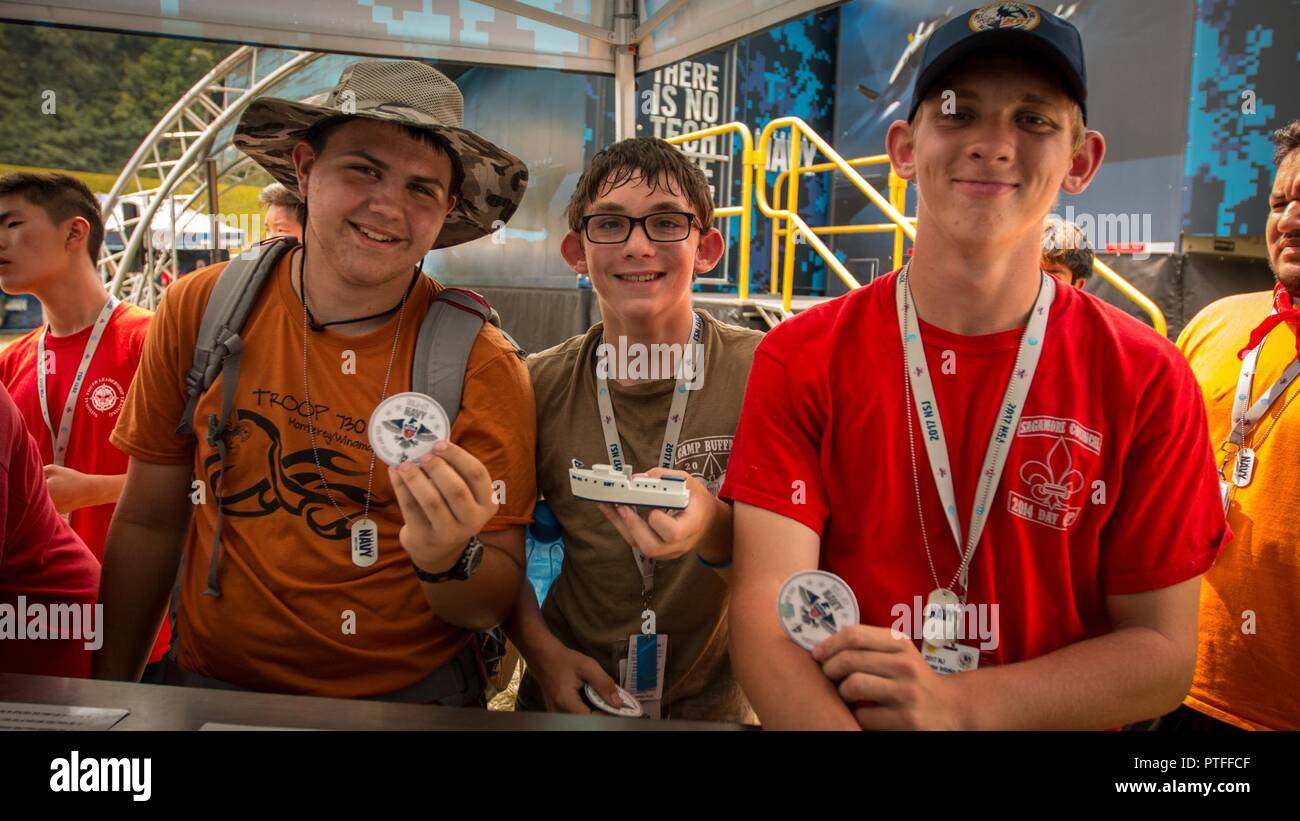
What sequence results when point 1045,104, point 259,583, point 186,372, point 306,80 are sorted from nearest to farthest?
point 1045,104
point 259,583
point 186,372
point 306,80

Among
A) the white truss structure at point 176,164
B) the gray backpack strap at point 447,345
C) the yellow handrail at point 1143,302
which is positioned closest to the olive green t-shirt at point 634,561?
the gray backpack strap at point 447,345

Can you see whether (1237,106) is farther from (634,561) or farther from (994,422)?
(634,561)

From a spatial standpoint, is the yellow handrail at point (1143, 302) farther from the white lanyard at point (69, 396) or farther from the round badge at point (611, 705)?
the white lanyard at point (69, 396)

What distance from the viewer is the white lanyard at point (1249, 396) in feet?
6.64

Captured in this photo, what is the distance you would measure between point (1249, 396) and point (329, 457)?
244cm

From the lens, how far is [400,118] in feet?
5.84

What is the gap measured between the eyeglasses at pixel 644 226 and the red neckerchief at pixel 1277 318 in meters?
1.63

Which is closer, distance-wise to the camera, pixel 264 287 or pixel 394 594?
pixel 394 594

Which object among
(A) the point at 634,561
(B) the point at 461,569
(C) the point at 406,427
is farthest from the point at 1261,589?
(C) the point at 406,427

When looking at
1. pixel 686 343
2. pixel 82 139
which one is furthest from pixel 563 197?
pixel 686 343

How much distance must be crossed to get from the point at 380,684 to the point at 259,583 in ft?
1.19

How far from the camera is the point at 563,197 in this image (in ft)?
29.3

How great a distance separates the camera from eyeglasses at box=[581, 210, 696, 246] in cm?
215

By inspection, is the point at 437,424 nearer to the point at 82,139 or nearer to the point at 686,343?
the point at 686,343
